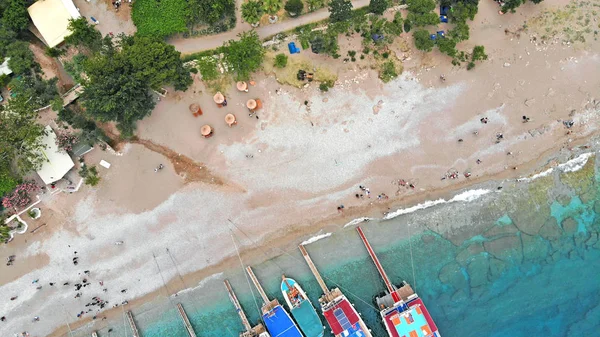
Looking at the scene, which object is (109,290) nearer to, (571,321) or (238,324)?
(238,324)

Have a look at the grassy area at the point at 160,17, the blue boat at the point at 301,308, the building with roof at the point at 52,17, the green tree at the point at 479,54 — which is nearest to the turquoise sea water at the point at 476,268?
the blue boat at the point at 301,308

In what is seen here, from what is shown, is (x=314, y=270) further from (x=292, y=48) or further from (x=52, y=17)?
(x=52, y=17)

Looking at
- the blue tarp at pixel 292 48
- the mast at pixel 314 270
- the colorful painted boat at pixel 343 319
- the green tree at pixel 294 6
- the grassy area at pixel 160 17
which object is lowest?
the colorful painted boat at pixel 343 319

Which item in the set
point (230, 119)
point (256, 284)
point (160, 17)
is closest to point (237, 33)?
point (160, 17)

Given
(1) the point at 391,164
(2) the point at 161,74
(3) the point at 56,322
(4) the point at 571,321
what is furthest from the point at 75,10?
(4) the point at 571,321

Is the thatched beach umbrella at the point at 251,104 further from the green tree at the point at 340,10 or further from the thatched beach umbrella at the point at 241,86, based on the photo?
the green tree at the point at 340,10

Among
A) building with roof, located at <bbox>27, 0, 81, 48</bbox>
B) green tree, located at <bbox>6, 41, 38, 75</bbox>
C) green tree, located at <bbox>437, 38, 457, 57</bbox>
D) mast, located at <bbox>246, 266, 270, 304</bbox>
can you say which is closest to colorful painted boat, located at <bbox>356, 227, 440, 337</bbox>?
mast, located at <bbox>246, 266, 270, 304</bbox>
